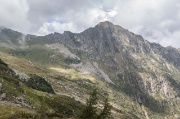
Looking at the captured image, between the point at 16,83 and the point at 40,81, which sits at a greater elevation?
the point at 40,81

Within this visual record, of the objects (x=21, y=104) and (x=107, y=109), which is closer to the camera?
(x=107, y=109)

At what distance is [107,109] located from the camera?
221 ft

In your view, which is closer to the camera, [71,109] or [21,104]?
[21,104]

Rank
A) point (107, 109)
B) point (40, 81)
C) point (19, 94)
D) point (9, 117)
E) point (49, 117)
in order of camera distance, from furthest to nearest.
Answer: point (40, 81)
point (19, 94)
point (107, 109)
point (49, 117)
point (9, 117)

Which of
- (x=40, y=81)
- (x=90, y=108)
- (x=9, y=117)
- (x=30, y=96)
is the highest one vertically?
(x=40, y=81)

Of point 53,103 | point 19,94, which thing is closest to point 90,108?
point 19,94

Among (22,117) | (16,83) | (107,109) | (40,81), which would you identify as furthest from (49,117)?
(40,81)

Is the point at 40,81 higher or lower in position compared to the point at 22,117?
higher

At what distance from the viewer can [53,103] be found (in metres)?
122

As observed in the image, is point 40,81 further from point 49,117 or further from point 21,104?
point 49,117

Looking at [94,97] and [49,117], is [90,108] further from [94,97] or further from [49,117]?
[49,117]

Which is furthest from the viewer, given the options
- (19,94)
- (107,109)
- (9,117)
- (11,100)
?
(19,94)

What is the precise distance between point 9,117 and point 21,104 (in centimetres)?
4530

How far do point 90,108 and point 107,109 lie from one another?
19.6 ft
